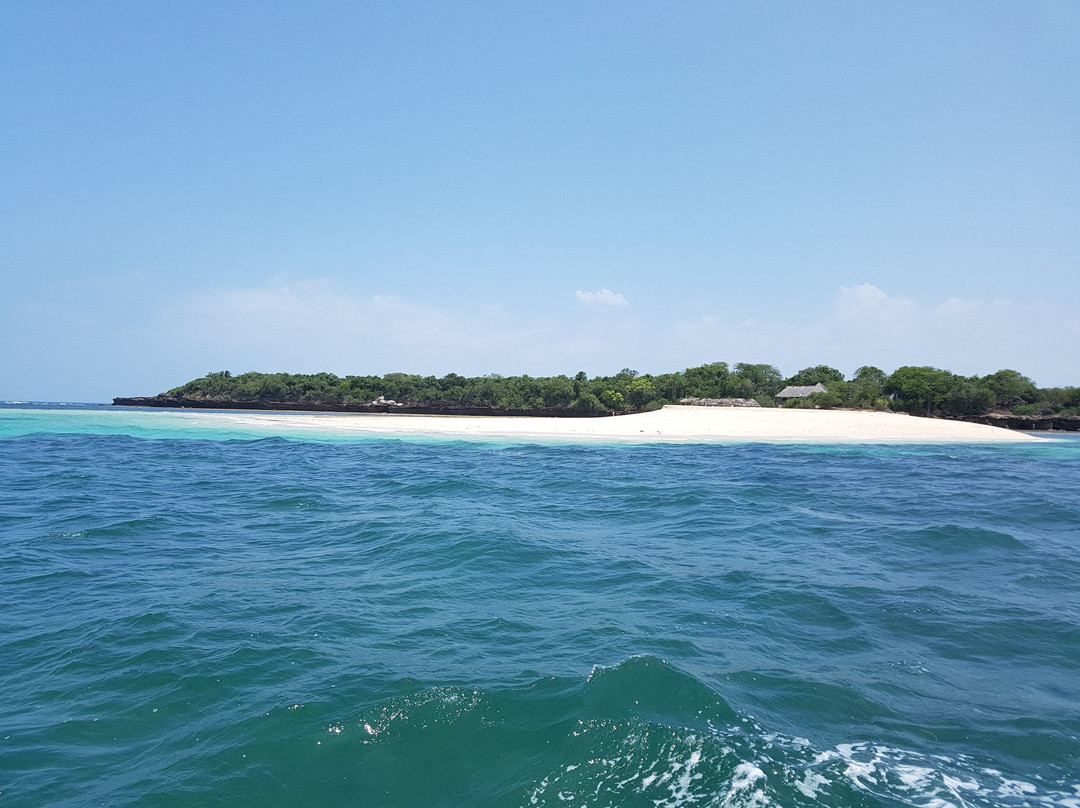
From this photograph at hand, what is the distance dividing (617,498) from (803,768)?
9.57 m

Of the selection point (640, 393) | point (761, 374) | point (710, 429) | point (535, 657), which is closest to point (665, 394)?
point (640, 393)

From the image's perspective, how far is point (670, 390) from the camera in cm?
6556

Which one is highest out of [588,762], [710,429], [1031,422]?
[1031,422]

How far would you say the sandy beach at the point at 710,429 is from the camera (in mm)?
31844

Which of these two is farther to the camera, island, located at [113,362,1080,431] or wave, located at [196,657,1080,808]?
island, located at [113,362,1080,431]

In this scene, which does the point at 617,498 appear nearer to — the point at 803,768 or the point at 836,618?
the point at 836,618

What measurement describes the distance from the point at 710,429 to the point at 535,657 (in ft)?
104

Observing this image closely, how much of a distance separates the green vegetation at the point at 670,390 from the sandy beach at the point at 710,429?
16.8 metres

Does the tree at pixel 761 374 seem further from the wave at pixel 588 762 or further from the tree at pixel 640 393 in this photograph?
the wave at pixel 588 762

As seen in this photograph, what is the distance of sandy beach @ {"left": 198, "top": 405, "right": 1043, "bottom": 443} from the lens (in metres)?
31.8

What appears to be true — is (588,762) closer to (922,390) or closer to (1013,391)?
(922,390)

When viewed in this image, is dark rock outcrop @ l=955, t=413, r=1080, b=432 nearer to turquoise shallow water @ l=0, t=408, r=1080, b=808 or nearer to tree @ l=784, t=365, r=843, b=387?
tree @ l=784, t=365, r=843, b=387

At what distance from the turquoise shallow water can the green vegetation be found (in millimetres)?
50513

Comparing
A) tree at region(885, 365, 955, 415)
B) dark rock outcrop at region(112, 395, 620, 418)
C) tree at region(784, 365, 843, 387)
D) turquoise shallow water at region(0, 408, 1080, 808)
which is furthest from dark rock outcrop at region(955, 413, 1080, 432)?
turquoise shallow water at region(0, 408, 1080, 808)
